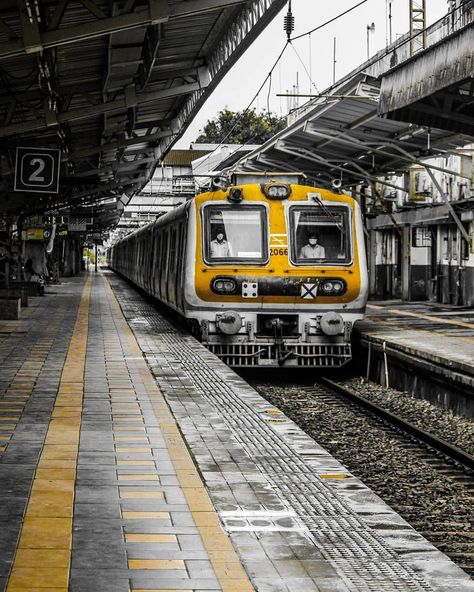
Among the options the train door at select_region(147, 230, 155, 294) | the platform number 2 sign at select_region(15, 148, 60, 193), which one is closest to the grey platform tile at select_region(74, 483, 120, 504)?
the platform number 2 sign at select_region(15, 148, 60, 193)

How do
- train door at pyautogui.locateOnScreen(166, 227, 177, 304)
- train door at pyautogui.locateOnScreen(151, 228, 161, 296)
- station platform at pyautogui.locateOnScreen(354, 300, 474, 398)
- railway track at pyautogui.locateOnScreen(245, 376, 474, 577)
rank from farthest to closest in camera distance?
train door at pyautogui.locateOnScreen(151, 228, 161, 296)
train door at pyautogui.locateOnScreen(166, 227, 177, 304)
station platform at pyautogui.locateOnScreen(354, 300, 474, 398)
railway track at pyautogui.locateOnScreen(245, 376, 474, 577)

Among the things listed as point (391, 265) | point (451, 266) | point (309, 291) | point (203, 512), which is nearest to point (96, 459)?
point (203, 512)

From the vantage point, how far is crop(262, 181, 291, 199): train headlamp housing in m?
14.4

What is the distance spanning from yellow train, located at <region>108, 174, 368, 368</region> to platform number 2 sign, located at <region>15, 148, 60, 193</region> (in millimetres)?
2477

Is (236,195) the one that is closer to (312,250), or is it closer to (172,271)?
(312,250)

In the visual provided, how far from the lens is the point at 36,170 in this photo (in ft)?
51.7

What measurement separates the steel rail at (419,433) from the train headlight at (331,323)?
78cm

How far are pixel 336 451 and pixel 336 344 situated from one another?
4564 millimetres

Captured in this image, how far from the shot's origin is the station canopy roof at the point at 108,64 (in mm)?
10984

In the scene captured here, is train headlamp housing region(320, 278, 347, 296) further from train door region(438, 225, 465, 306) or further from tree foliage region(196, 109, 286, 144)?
tree foliage region(196, 109, 286, 144)

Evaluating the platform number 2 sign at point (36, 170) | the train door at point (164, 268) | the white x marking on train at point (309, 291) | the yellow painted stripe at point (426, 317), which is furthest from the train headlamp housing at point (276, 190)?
the yellow painted stripe at point (426, 317)

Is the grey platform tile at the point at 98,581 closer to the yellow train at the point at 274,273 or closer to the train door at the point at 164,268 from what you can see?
the yellow train at the point at 274,273

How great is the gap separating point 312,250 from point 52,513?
978 centimetres

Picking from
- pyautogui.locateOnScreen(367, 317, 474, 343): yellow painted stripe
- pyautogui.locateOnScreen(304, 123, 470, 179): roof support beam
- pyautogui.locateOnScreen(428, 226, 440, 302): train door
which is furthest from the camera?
pyautogui.locateOnScreen(428, 226, 440, 302): train door
